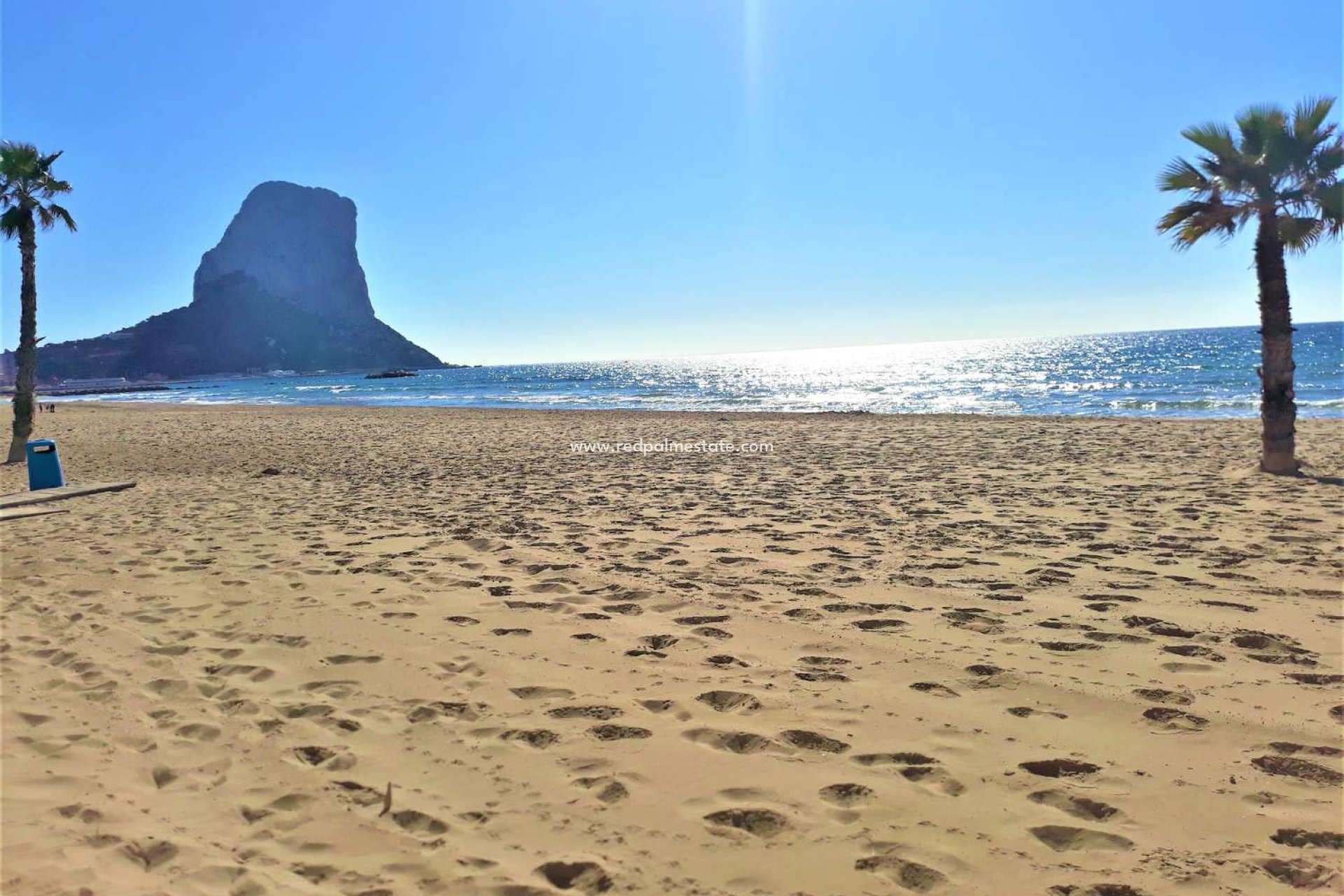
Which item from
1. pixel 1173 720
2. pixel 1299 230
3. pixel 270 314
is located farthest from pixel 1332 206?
pixel 270 314

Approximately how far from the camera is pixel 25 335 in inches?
559

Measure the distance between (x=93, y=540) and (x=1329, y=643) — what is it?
9866mm

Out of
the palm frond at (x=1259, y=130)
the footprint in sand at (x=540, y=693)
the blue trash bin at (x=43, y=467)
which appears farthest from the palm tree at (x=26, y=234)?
the palm frond at (x=1259, y=130)

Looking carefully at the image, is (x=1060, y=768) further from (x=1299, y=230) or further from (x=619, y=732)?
(x=1299, y=230)

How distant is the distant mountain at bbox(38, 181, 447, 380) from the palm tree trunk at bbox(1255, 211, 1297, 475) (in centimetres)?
16986

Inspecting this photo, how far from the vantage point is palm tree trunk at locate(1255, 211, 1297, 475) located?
32.5 feet

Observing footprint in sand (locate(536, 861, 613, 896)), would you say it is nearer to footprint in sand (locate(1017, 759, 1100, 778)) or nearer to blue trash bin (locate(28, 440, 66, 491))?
footprint in sand (locate(1017, 759, 1100, 778))

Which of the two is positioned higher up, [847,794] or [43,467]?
[43,467]

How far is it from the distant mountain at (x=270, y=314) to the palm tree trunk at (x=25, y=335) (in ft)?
507

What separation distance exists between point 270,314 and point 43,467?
168m

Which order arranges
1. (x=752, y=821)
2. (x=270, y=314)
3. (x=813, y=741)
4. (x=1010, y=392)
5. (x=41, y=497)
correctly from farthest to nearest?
(x=270, y=314) < (x=1010, y=392) < (x=41, y=497) < (x=813, y=741) < (x=752, y=821)

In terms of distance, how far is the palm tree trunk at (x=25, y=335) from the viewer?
46.5ft

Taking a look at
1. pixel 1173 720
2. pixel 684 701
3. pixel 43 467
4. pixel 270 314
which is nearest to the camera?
pixel 1173 720

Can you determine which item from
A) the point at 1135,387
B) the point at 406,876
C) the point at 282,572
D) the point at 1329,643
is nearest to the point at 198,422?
the point at 282,572
